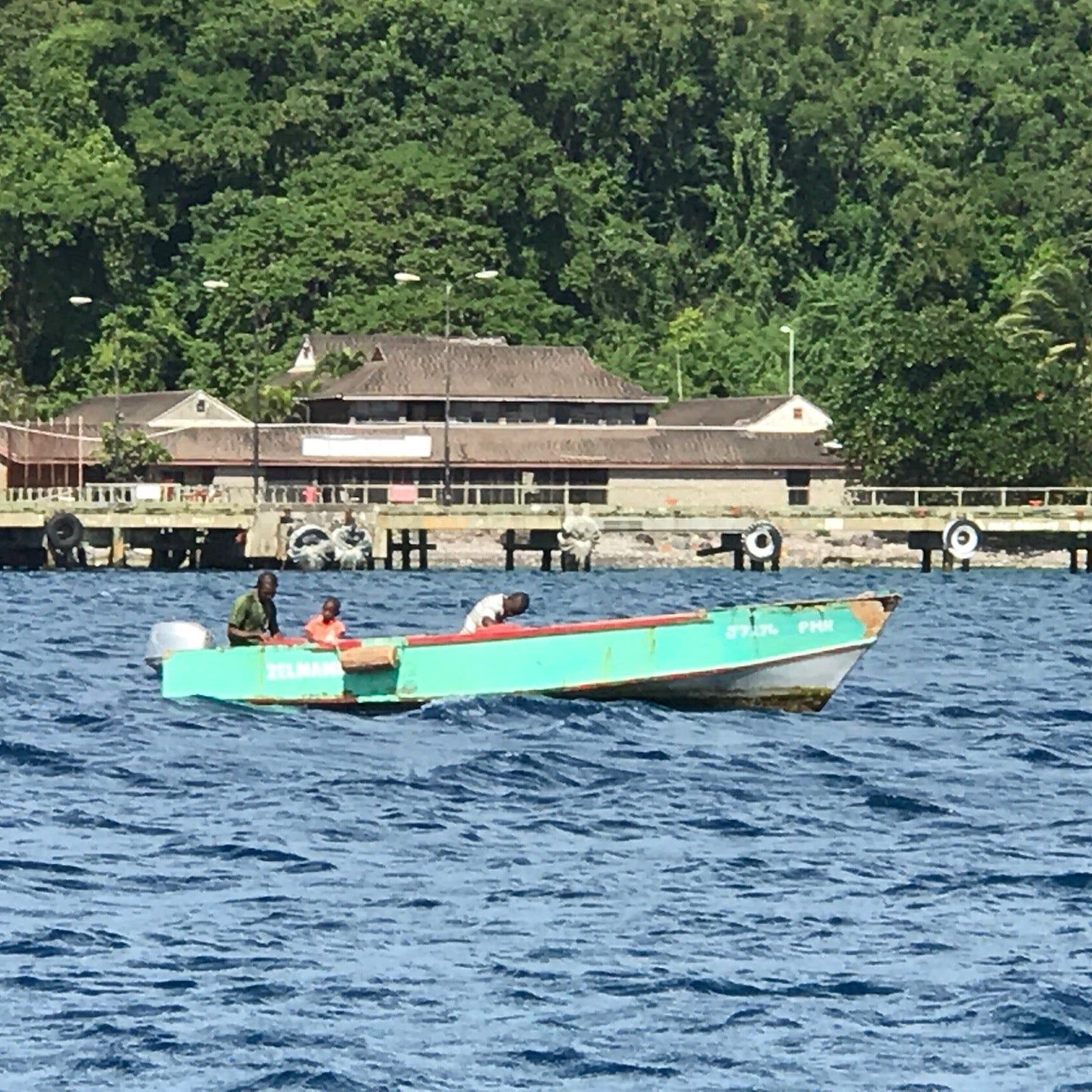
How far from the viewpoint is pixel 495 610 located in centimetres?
4169

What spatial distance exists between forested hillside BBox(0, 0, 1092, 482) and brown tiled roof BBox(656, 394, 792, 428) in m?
3.91

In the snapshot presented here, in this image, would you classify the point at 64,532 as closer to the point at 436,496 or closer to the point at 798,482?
the point at 436,496

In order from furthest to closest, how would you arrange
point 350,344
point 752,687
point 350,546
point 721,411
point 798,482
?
point 350,344 → point 721,411 → point 798,482 → point 350,546 → point 752,687

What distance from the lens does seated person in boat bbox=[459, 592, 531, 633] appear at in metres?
41.2

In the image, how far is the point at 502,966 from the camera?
25703 mm

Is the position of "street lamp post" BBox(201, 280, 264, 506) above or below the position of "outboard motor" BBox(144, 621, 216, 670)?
above

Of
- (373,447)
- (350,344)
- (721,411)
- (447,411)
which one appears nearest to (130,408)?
(350,344)

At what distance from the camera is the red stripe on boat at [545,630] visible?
134 ft

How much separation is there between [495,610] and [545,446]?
3032 inches

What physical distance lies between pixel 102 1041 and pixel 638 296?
13331 cm

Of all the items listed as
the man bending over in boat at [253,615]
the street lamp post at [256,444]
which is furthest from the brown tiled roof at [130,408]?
the man bending over in boat at [253,615]

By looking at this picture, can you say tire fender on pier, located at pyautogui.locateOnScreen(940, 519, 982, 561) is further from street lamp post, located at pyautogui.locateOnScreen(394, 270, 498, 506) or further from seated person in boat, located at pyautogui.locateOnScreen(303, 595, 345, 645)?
seated person in boat, located at pyautogui.locateOnScreen(303, 595, 345, 645)

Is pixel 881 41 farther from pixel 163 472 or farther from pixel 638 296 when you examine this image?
pixel 163 472

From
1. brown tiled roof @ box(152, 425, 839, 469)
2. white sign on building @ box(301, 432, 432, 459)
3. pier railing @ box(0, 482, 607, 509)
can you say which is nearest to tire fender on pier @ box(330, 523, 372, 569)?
pier railing @ box(0, 482, 607, 509)
